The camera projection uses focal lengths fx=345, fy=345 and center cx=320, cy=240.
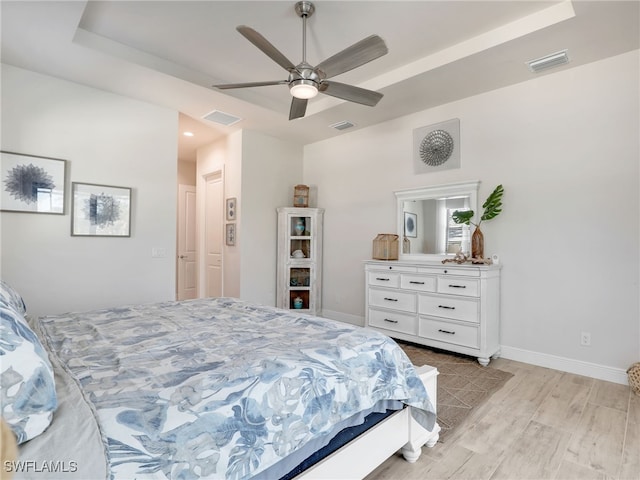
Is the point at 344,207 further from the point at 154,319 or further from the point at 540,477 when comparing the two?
the point at 540,477

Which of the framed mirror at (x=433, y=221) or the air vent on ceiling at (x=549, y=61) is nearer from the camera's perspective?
the air vent on ceiling at (x=549, y=61)

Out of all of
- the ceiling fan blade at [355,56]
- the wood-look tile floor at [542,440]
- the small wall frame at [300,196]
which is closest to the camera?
the wood-look tile floor at [542,440]

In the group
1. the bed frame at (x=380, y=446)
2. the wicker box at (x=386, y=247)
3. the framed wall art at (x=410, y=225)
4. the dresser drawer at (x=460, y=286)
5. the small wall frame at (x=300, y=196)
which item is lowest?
the bed frame at (x=380, y=446)

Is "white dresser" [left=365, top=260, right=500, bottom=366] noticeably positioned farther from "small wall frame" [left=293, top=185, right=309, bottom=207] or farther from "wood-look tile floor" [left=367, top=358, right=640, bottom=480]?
"small wall frame" [left=293, top=185, right=309, bottom=207]

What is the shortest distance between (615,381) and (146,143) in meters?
4.91

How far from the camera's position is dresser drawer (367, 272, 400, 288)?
380cm

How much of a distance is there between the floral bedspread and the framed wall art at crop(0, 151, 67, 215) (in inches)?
61.8

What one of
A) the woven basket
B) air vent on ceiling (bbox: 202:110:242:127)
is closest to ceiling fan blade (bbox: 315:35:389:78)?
air vent on ceiling (bbox: 202:110:242:127)

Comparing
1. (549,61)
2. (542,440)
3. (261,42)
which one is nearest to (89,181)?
(261,42)

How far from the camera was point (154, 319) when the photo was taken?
82.0 inches

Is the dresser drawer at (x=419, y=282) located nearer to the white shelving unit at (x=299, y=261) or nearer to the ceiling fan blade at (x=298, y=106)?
the white shelving unit at (x=299, y=261)

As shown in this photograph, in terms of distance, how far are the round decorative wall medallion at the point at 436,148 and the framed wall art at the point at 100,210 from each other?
10.8 feet

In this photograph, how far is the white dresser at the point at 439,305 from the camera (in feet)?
10.5

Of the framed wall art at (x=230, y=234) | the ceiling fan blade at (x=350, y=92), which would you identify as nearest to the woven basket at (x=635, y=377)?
the ceiling fan blade at (x=350, y=92)
